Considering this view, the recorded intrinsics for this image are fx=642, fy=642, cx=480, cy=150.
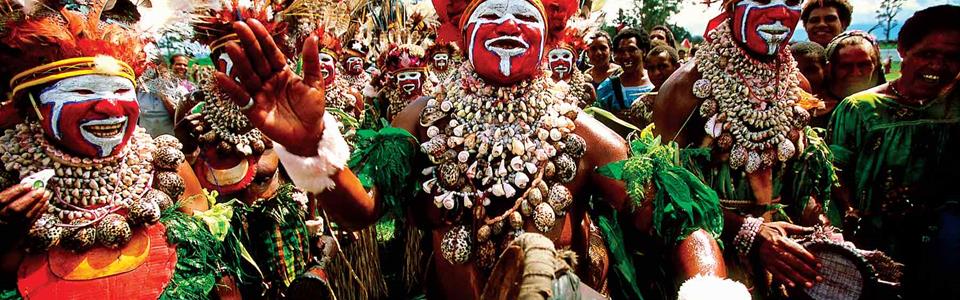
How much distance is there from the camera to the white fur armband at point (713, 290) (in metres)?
1.86

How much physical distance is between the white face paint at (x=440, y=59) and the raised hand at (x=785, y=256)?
6067 millimetres

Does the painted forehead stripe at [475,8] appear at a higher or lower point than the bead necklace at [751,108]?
higher

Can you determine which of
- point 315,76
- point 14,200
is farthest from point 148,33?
point 315,76

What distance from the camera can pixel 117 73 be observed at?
2.59 m

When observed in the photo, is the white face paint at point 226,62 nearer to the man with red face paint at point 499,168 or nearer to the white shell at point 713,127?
the man with red face paint at point 499,168

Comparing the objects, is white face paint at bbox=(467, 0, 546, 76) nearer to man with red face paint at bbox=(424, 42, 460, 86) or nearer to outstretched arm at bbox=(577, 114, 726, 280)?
outstretched arm at bbox=(577, 114, 726, 280)

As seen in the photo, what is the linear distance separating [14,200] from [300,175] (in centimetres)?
123

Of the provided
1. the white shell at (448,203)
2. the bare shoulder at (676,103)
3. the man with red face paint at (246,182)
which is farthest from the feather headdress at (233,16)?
the bare shoulder at (676,103)

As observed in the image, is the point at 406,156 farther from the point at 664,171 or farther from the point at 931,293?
the point at 931,293

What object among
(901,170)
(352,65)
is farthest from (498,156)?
(352,65)

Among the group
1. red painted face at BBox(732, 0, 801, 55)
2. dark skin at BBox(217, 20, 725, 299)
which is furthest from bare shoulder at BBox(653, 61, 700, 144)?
dark skin at BBox(217, 20, 725, 299)

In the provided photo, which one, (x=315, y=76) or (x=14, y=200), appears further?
(x=14, y=200)

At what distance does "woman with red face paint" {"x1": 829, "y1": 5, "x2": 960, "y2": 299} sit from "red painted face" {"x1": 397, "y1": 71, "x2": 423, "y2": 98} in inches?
191

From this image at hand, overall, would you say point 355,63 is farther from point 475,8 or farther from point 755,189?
point 475,8
